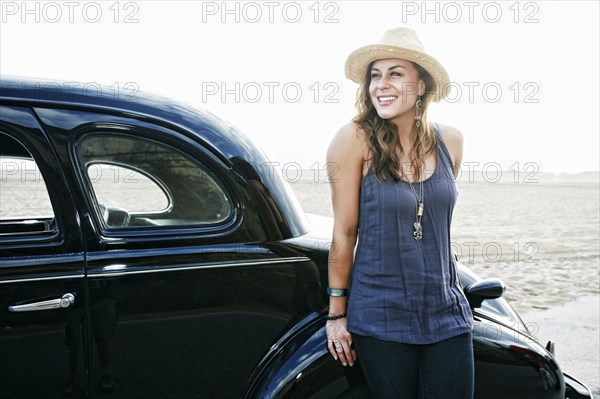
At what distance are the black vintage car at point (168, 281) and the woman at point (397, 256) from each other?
0.22 metres

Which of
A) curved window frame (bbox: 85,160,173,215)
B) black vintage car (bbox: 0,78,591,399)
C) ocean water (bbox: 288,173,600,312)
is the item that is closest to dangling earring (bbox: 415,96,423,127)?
black vintage car (bbox: 0,78,591,399)

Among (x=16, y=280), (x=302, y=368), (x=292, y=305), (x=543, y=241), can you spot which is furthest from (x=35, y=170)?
(x=543, y=241)

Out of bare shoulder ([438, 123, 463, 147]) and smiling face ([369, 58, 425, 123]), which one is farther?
bare shoulder ([438, 123, 463, 147])

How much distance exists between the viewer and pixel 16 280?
6.04ft

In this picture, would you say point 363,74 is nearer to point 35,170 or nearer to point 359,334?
point 359,334

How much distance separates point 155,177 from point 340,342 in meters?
1.05

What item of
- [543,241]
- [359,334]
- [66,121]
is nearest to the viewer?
[359,334]

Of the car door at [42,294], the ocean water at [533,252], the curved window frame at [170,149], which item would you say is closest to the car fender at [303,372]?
the curved window frame at [170,149]

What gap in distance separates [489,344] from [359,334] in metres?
0.64

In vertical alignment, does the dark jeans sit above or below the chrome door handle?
below

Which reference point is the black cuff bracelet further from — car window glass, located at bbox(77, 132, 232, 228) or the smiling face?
the smiling face

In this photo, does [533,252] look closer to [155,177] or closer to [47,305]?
[155,177]

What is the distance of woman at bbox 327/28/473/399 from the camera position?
5.86ft

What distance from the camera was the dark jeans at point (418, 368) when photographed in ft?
5.86
